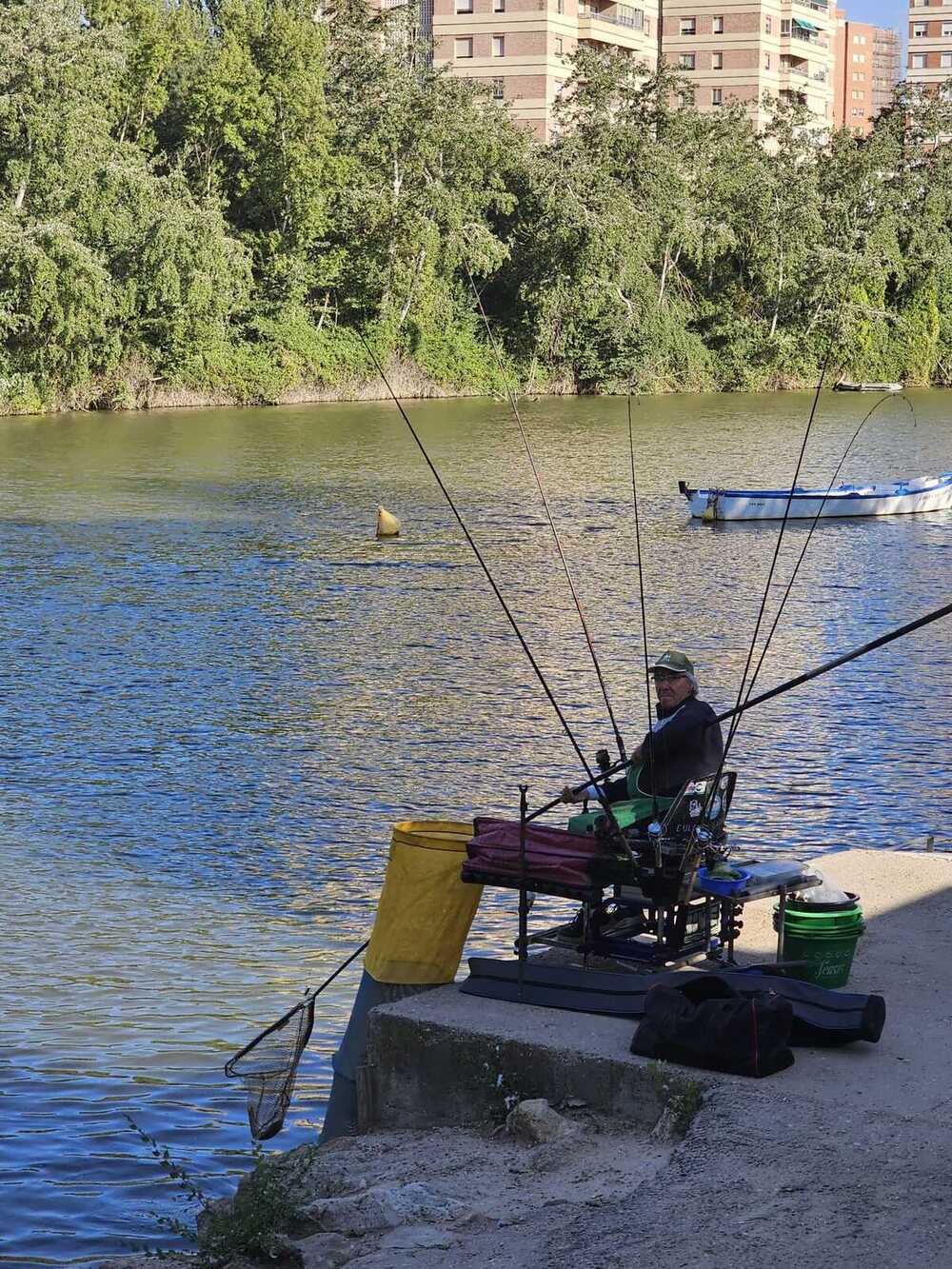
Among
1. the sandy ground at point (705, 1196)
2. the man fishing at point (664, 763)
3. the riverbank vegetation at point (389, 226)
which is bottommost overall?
the sandy ground at point (705, 1196)

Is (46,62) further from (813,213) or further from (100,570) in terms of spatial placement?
(813,213)

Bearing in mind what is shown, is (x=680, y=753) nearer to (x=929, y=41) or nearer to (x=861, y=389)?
(x=861, y=389)

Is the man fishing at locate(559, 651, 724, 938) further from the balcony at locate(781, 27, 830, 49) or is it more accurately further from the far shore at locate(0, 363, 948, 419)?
the balcony at locate(781, 27, 830, 49)

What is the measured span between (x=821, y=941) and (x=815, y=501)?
81.7 ft

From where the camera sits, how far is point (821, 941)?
276 inches

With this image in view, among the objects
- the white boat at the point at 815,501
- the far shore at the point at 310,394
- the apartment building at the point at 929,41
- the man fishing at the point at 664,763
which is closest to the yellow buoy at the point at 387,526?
the white boat at the point at 815,501

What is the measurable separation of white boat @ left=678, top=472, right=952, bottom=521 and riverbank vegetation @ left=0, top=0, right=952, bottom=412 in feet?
54.3

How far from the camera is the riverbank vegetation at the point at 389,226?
47.9 m

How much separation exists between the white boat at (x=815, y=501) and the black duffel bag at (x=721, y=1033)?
2329 centimetres

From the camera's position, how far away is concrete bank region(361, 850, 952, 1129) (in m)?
6.09

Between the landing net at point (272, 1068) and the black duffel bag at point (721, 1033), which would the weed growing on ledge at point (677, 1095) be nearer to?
the black duffel bag at point (721, 1033)

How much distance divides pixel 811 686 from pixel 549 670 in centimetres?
247

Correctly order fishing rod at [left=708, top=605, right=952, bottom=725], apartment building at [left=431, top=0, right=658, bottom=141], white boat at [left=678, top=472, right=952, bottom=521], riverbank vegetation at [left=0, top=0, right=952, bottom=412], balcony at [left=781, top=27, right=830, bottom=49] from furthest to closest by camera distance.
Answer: balcony at [left=781, top=27, right=830, bottom=49], apartment building at [left=431, top=0, right=658, bottom=141], riverbank vegetation at [left=0, top=0, right=952, bottom=412], white boat at [left=678, top=472, right=952, bottom=521], fishing rod at [left=708, top=605, right=952, bottom=725]

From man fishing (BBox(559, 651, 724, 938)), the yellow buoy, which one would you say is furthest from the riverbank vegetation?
man fishing (BBox(559, 651, 724, 938))
